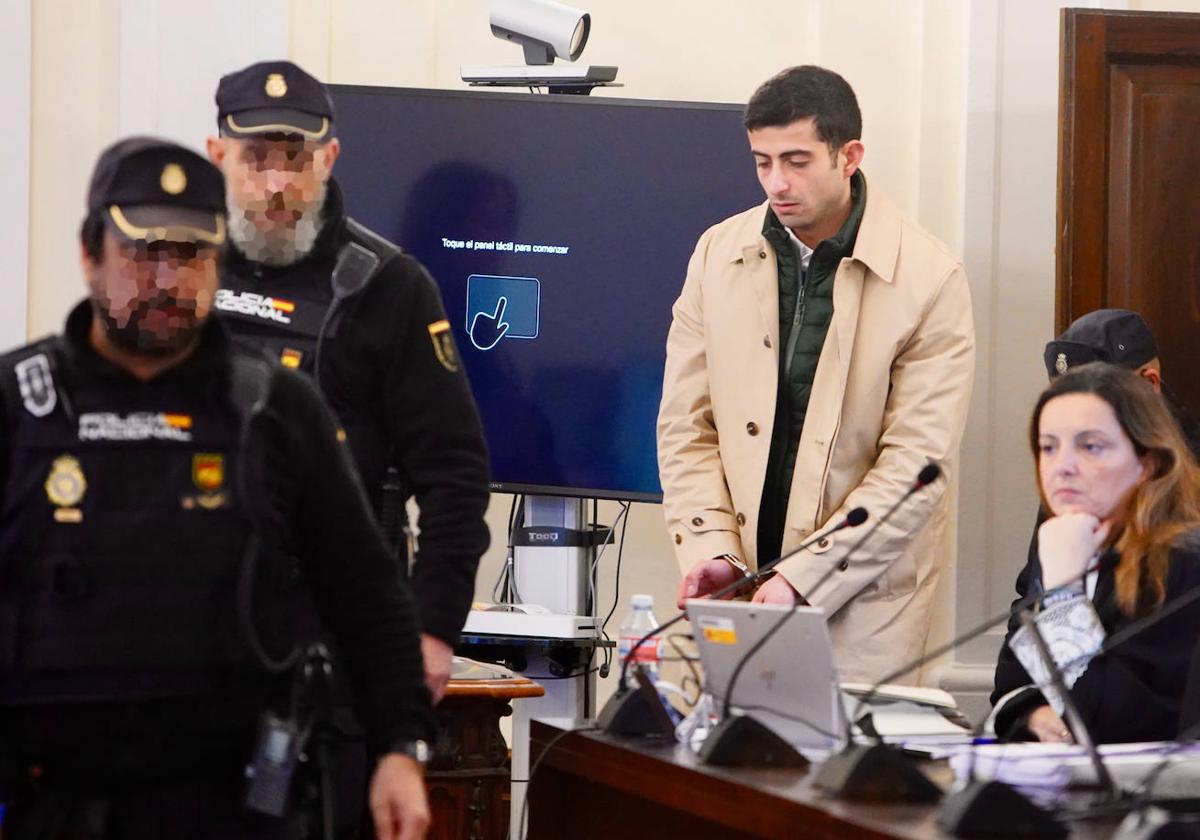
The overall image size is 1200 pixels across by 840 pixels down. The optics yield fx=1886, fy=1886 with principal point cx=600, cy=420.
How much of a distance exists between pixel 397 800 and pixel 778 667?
25.2 inches

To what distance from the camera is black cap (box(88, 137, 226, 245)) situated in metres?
1.69

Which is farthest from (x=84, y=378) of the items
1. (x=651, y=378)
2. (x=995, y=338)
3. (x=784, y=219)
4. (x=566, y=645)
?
(x=995, y=338)

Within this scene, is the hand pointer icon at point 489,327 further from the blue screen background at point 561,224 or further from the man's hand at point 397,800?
the man's hand at point 397,800

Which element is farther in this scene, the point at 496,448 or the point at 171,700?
the point at 496,448

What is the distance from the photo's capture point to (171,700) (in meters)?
1.69

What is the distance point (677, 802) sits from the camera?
229 centimetres

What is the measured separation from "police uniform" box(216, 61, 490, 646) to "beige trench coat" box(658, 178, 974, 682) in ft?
3.23

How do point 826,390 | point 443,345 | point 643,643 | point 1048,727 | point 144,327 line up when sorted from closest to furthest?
1. point 144,327
2. point 443,345
3. point 1048,727
4. point 643,643
5. point 826,390

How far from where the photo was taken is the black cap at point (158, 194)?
5.53 ft

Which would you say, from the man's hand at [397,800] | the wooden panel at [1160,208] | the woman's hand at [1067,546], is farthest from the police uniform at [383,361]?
the wooden panel at [1160,208]

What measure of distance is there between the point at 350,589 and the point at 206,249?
37 cm

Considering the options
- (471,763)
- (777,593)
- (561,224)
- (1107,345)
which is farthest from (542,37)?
(471,763)

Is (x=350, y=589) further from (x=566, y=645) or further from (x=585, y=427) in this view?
(x=585, y=427)

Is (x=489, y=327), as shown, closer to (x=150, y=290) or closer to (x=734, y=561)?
(x=734, y=561)
